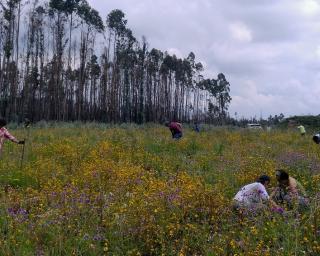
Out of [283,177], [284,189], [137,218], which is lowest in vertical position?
[137,218]

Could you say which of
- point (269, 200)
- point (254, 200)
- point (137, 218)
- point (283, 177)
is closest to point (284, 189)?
point (283, 177)

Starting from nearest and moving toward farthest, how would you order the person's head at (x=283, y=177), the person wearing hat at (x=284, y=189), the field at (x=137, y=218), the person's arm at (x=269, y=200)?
the field at (x=137, y=218)
the person's arm at (x=269, y=200)
the person wearing hat at (x=284, y=189)
the person's head at (x=283, y=177)

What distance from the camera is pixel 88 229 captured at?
5.64m

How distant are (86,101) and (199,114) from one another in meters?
30.7

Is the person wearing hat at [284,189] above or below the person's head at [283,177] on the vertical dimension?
below

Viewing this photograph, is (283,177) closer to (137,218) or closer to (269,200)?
(269,200)

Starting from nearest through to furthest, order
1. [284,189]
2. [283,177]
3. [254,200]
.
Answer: [254,200] → [284,189] → [283,177]

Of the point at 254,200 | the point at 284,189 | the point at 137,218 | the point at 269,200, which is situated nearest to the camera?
the point at 137,218

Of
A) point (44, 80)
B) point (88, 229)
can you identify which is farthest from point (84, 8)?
point (88, 229)

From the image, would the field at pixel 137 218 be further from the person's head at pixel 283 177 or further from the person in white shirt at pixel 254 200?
the person's head at pixel 283 177

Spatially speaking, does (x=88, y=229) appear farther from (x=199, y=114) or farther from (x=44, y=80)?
(x=199, y=114)

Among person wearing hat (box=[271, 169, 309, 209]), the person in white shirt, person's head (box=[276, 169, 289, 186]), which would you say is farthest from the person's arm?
person's head (box=[276, 169, 289, 186])

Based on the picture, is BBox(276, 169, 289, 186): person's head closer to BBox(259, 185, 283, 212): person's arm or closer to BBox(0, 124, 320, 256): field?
BBox(259, 185, 283, 212): person's arm

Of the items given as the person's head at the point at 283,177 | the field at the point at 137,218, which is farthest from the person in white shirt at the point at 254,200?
the person's head at the point at 283,177
